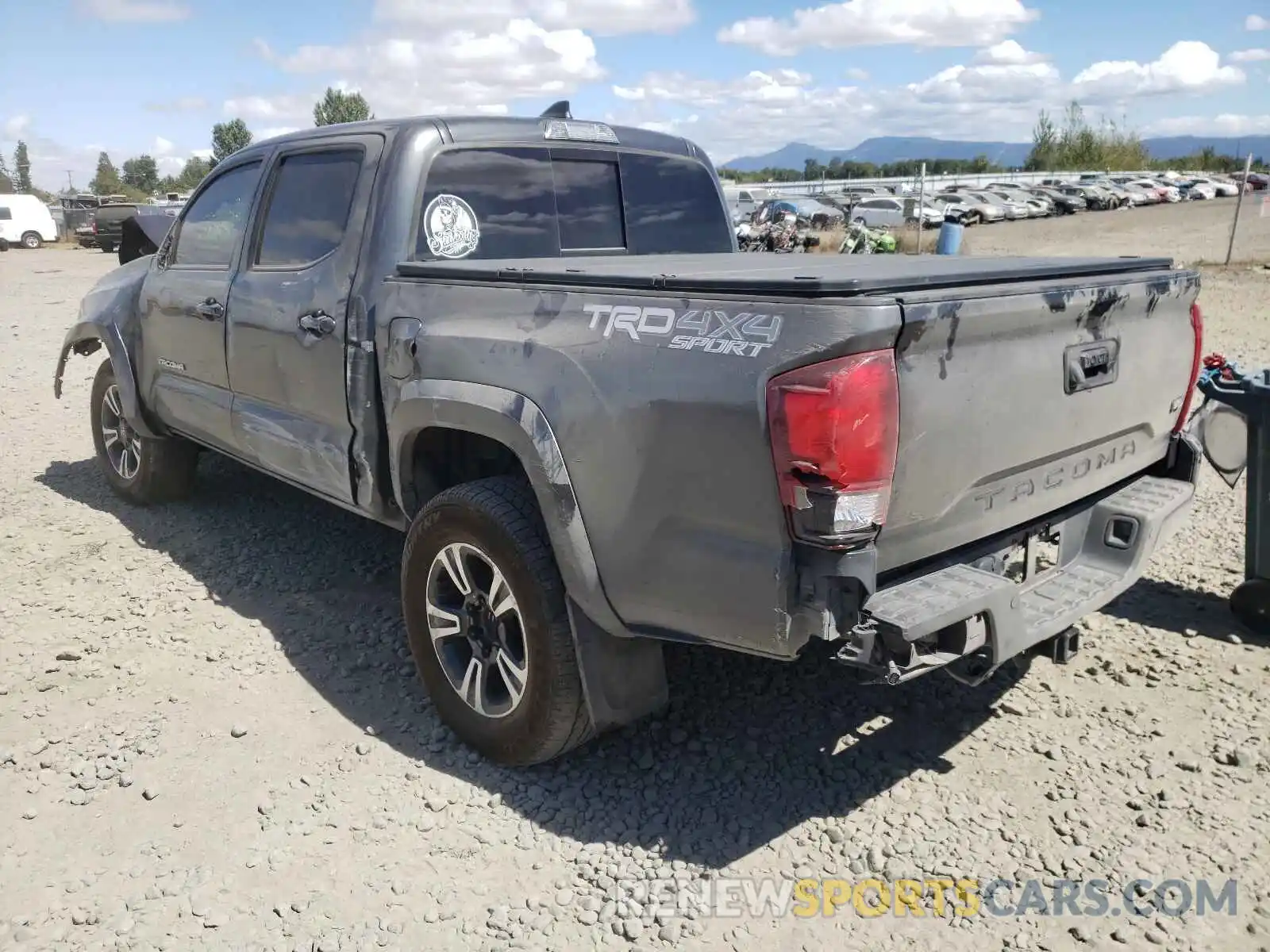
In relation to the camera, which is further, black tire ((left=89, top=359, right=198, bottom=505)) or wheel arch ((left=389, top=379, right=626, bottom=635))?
black tire ((left=89, top=359, right=198, bottom=505))

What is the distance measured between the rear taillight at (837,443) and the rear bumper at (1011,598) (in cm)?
25

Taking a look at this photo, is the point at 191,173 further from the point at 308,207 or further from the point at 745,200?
the point at 308,207

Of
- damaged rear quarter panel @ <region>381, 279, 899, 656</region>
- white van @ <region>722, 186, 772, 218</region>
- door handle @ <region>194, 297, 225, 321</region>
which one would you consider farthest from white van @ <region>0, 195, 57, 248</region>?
damaged rear quarter panel @ <region>381, 279, 899, 656</region>

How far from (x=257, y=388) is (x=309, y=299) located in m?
0.65

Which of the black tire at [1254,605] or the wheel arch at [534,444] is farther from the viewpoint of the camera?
the black tire at [1254,605]

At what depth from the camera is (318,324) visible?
12.3 feet

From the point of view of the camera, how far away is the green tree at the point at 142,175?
10406 centimetres

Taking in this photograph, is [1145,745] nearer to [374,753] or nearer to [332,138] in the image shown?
[374,753]

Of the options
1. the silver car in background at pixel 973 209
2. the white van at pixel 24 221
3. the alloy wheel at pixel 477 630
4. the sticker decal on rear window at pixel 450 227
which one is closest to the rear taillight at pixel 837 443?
the alloy wheel at pixel 477 630

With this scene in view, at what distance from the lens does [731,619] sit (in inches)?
98.1

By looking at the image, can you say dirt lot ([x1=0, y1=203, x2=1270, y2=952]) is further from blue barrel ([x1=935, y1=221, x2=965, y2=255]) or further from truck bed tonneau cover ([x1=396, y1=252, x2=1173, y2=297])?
blue barrel ([x1=935, y1=221, x2=965, y2=255])

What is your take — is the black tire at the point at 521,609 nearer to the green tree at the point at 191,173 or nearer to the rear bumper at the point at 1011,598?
the rear bumper at the point at 1011,598

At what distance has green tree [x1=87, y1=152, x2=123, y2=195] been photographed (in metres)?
95.1

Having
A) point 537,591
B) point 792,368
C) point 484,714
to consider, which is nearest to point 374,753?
point 484,714
